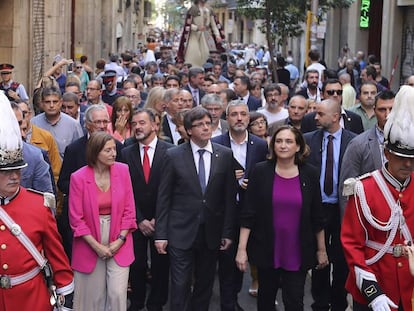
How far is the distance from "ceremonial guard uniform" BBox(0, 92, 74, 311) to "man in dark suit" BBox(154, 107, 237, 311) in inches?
83.1

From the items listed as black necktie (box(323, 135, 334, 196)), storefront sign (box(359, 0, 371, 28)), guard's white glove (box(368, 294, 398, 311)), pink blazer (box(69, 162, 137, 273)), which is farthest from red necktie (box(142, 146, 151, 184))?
storefront sign (box(359, 0, 371, 28))

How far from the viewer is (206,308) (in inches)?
307

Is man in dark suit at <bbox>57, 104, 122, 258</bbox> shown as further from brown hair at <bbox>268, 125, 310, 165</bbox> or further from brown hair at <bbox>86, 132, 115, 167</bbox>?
brown hair at <bbox>268, 125, 310, 165</bbox>

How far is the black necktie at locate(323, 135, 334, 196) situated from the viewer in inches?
315

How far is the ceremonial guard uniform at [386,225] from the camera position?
18.1 ft

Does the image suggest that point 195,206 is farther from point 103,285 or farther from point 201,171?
point 103,285

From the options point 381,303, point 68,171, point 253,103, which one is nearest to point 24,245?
point 381,303

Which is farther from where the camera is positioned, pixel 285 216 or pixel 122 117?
pixel 122 117

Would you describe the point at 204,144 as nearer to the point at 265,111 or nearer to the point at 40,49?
the point at 265,111

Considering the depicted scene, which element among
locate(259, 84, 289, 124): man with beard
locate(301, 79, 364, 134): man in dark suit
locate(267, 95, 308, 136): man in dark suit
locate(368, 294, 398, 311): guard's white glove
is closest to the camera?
locate(368, 294, 398, 311): guard's white glove

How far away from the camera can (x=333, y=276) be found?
816cm

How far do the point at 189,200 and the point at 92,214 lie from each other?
0.89 meters

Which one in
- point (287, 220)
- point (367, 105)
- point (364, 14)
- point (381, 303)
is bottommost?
point (381, 303)

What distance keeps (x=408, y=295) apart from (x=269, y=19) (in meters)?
17.7
